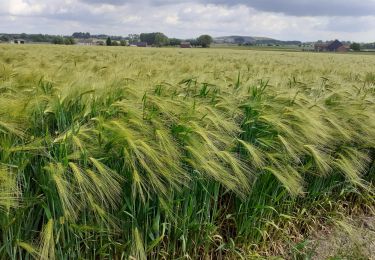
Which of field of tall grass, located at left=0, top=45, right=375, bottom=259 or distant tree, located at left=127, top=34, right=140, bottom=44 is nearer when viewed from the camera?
field of tall grass, located at left=0, top=45, right=375, bottom=259

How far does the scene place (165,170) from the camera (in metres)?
2.14

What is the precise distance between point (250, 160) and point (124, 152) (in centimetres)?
103

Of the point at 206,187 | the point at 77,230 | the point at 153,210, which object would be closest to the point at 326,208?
the point at 206,187

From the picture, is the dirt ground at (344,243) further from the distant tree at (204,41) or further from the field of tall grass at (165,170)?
the distant tree at (204,41)

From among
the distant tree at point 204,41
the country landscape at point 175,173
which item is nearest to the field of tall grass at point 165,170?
the country landscape at point 175,173

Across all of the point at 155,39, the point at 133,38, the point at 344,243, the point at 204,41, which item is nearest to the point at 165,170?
the point at 344,243

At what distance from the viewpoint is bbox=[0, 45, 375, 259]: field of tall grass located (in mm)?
1916

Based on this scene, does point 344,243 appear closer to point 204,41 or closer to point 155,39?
point 204,41

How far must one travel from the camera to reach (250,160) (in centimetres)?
275

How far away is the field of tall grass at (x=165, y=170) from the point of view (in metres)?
1.92

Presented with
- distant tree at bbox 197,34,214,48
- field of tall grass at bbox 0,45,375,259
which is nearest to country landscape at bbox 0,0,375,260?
field of tall grass at bbox 0,45,375,259

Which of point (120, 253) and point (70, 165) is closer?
point (70, 165)

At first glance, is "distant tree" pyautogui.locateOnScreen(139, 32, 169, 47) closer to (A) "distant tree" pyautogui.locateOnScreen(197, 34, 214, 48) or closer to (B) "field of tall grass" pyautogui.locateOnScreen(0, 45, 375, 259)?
(A) "distant tree" pyautogui.locateOnScreen(197, 34, 214, 48)

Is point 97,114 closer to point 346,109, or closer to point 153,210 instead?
point 153,210
